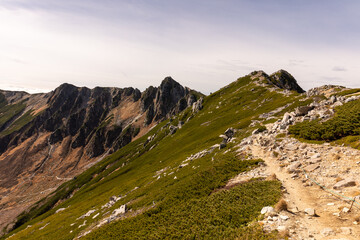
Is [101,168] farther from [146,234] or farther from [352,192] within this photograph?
[352,192]

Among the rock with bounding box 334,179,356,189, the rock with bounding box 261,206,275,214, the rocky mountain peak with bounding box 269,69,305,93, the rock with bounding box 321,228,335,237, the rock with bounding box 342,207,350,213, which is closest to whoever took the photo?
the rock with bounding box 321,228,335,237

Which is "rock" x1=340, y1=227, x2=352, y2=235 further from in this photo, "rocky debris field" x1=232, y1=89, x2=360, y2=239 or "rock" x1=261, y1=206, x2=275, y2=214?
"rock" x1=261, y1=206, x2=275, y2=214

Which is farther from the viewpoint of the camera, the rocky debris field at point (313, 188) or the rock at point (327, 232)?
the rocky debris field at point (313, 188)

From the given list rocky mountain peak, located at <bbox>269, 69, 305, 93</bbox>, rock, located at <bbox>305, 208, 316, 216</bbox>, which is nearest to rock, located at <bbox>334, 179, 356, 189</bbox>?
rock, located at <bbox>305, 208, 316, 216</bbox>

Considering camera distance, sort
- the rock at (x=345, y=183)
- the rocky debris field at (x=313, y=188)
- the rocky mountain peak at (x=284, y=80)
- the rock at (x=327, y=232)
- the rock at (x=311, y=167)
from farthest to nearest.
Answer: the rocky mountain peak at (x=284, y=80)
the rock at (x=311, y=167)
the rock at (x=345, y=183)
the rocky debris field at (x=313, y=188)
the rock at (x=327, y=232)

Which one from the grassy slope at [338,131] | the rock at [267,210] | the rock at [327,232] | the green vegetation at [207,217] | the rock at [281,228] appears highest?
the grassy slope at [338,131]

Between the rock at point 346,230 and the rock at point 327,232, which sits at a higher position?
the rock at point 346,230

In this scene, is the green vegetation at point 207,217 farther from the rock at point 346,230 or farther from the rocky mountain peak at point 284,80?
the rocky mountain peak at point 284,80

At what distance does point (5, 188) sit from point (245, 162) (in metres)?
261

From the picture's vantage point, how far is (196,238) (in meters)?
16.7

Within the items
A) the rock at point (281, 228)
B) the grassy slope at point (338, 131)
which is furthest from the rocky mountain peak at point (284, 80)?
the rock at point (281, 228)

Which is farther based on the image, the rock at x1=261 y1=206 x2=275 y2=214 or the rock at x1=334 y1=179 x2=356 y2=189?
the rock at x1=334 y1=179 x2=356 y2=189

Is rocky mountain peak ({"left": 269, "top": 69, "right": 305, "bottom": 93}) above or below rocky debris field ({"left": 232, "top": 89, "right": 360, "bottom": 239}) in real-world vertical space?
above

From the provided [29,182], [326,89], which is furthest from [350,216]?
[29,182]
